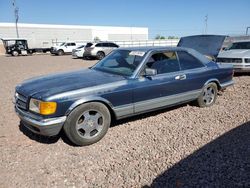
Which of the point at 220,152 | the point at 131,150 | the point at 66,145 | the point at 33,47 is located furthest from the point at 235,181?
the point at 33,47

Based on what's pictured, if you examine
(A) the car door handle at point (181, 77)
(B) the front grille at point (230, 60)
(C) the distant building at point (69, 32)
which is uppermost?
(C) the distant building at point (69, 32)

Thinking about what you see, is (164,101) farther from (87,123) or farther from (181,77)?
(87,123)

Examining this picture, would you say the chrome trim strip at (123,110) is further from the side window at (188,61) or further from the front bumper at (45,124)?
the side window at (188,61)

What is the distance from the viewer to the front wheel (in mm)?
5332

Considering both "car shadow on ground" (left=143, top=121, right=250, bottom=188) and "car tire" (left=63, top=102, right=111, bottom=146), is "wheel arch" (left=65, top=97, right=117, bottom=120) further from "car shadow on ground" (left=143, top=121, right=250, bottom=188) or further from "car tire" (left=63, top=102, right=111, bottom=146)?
"car shadow on ground" (left=143, top=121, right=250, bottom=188)

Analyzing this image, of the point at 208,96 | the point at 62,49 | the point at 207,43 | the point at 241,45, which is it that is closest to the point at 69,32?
the point at 62,49

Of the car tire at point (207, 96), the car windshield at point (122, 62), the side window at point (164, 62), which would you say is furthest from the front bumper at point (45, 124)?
the car tire at point (207, 96)

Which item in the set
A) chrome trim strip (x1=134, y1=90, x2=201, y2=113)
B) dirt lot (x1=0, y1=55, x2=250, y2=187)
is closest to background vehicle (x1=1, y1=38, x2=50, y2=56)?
dirt lot (x1=0, y1=55, x2=250, y2=187)

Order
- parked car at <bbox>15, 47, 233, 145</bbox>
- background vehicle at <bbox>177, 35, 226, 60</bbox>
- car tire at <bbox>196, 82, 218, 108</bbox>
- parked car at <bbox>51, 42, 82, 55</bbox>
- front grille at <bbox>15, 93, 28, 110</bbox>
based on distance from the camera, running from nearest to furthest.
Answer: parked car at <bbox>15, 47, 233, 145</bbox> < front grille at <bbox>15, 93, 28, 110</bbox> < car tire at <bbox>196, 82, 218, 108</bbox> < background vehicle at <bbox>177, 35, 226, 60</bbox> < parked car at <bbox>51, 42, 82, 55</bbox>

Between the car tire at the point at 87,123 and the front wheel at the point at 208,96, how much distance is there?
2.46 meters

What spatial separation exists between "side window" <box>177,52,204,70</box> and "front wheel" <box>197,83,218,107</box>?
570 millimetres

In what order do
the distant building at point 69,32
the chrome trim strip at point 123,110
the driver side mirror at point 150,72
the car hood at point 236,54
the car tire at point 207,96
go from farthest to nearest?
the distant building at point 69,32
the car hood at point 236,54
the car tire at point 207,96
the driver side mirror at point 150,72
the chrome trim strip at point 123,110

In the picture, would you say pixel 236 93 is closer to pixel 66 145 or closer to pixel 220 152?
pixel 220 152

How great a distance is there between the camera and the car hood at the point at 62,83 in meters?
3.52
